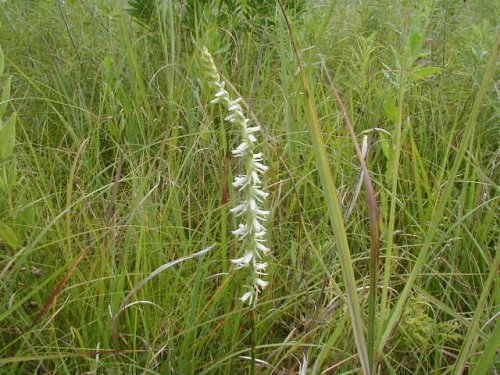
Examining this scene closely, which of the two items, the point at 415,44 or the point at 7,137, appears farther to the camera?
the point at 415,44

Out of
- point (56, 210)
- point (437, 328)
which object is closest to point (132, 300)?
point (56, 210)

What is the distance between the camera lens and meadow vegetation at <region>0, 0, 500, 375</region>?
128cm

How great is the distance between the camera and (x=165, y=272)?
156 centimetres

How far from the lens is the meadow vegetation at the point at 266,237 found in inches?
50.3

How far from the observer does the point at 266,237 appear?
1.64m

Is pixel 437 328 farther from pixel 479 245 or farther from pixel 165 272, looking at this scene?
pixel 165 272

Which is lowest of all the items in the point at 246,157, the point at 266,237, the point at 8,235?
the point at 266,237

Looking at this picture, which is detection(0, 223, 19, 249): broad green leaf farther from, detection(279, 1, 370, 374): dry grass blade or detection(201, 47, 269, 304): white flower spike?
detection(279, 1, 370, 374): dry grass blade

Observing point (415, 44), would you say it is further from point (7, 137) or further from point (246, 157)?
point (7, 137)

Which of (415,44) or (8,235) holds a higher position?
(415,44)

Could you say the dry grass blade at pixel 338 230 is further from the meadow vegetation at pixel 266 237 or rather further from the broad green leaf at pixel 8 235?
the broad green leaf at pixel 8 235

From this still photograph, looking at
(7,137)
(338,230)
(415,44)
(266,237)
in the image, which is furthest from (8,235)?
(415,44)

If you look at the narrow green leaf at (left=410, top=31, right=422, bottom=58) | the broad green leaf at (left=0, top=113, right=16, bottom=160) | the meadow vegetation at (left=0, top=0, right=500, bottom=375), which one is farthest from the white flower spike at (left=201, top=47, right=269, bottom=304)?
the narrow green leaf at (left=410, top=31, right=422, bottom=58)

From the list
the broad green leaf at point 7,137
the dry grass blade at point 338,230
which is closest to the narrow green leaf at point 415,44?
the dry grass blade at point 338,230
